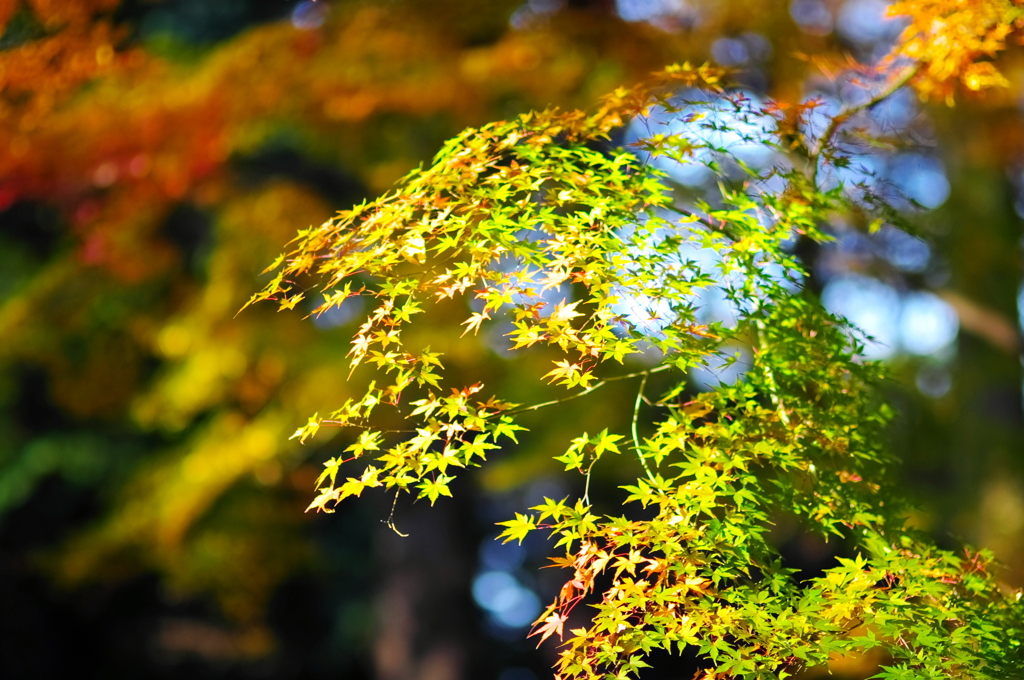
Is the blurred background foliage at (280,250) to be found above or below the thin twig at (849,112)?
below

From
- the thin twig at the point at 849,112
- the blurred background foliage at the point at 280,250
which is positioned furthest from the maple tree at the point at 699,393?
the blurred background foliage at the point at 280,250

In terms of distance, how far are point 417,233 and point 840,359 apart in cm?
105

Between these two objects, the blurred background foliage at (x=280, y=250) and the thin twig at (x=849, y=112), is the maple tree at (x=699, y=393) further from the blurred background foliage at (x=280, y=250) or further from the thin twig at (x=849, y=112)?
the blurred background foliage at (x=280, y=250)

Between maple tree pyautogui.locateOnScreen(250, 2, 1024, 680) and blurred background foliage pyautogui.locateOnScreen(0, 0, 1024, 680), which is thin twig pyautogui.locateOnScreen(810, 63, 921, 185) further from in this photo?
blurred background foliage pyautogui.locateOnScreen(0, 0, 1024, 680)

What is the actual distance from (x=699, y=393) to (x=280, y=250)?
355 centimetres

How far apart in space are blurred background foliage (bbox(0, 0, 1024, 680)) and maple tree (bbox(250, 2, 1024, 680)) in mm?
431

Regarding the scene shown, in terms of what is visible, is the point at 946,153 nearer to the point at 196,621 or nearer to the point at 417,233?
the point at 417,233

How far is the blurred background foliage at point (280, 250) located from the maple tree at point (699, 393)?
17.0 inches

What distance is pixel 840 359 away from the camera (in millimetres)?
2055

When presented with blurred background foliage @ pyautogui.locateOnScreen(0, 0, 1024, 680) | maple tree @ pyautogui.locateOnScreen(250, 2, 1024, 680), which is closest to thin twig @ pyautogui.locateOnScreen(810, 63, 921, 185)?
maple tree @ pyautogui.locateOnScreen(250, 2, 1024, 680)

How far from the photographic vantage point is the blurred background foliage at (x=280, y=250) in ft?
13.9

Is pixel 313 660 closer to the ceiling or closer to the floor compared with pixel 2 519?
closer to the floor

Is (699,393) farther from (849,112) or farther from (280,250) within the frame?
(280,250)

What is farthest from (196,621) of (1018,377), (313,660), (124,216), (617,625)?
(617,625)
